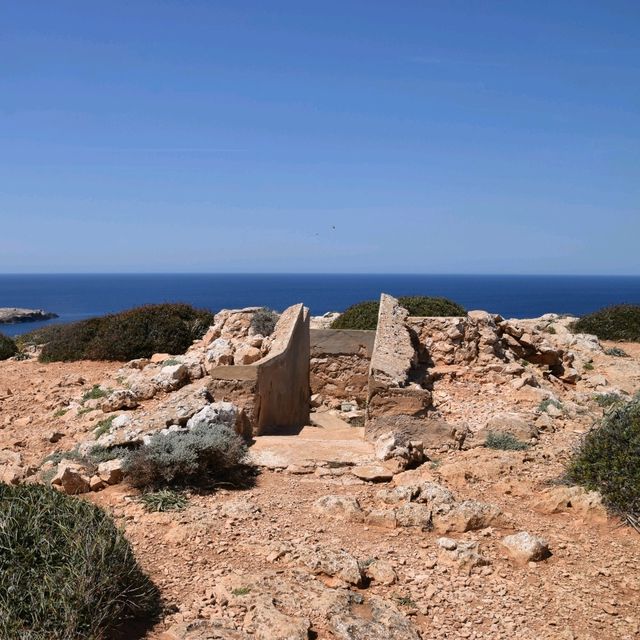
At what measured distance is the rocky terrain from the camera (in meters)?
4.34

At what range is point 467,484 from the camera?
22.2 ft

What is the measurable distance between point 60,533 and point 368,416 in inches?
194

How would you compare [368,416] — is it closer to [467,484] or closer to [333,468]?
[333,468]

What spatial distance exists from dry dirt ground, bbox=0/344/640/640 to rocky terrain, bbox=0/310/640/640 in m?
0.02

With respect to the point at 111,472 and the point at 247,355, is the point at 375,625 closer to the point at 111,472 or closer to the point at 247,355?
the point at 111,472

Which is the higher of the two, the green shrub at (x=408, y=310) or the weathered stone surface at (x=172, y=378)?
the green shrub at (x=408, y=310)

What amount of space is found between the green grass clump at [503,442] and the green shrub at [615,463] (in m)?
0.99

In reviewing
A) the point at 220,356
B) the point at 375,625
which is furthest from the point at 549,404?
the point at 375,625

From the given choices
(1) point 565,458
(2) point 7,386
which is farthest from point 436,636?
(2) point 7,386

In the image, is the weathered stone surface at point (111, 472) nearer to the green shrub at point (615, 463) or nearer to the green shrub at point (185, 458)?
the green shrub at point (185, 458)

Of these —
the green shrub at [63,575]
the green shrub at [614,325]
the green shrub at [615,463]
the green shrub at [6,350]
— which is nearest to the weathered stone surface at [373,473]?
the green shrub at [615,463]

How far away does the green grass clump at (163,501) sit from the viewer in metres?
5.96

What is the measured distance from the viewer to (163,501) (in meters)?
6.06

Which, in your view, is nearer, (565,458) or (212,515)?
(212,515)
